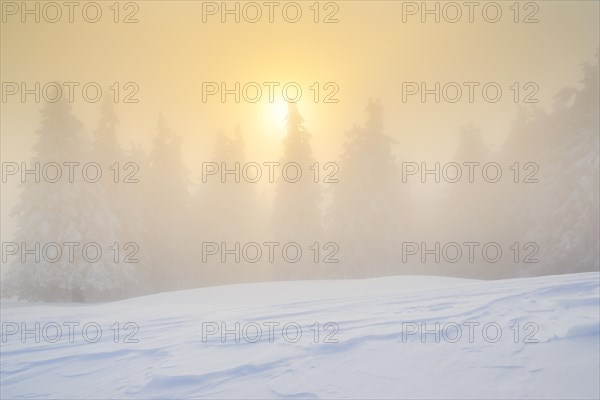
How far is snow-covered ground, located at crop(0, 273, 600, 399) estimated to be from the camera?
3.32 metres

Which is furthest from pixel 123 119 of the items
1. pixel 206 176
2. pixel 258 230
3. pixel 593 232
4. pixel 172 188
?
pixel 593 232

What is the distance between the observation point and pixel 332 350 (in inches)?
161

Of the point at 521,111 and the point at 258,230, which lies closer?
the point at 521,111

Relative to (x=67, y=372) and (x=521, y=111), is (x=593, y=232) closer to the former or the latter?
(x=521, y=111)

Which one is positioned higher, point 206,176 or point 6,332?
point 206,176

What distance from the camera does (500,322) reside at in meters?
4.73

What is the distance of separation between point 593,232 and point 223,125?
23.9 meters

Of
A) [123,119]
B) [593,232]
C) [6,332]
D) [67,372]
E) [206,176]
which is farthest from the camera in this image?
[206,176]

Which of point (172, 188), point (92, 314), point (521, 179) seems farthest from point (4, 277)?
point (521, 179)

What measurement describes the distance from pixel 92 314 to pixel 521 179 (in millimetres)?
23188

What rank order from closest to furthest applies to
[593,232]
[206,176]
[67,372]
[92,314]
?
1. [67,372]
2. [92,314]
3. [593,232]
4. [206,176]

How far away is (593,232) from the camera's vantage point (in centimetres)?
1703

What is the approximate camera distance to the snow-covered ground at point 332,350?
3316mm

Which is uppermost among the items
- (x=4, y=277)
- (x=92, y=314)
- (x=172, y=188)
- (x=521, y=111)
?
(x=521, y=111)
